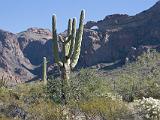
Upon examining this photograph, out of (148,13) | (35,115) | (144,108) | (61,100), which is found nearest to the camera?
(35,115)

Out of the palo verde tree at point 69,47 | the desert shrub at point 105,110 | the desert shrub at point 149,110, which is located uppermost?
the palo verde tree at point 69,47

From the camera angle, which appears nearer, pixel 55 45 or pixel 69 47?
pixel 55 45

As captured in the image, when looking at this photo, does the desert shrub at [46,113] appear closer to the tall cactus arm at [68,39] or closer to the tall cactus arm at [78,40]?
the tall cactus arm at [78,40]

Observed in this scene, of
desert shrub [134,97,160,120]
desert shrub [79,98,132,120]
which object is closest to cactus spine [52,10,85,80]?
desert shrub [134,97,160,120]

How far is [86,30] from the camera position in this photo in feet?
639

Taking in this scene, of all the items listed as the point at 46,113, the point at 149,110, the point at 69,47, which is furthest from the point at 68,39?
the point at 46,113

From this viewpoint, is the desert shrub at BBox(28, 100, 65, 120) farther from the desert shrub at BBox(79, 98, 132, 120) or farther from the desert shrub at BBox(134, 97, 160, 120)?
the desert shrub at BBox(134, 97, 160, 120)

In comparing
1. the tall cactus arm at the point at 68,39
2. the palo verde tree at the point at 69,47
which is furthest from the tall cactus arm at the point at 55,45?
the tall cactus arm at the point at 68,39

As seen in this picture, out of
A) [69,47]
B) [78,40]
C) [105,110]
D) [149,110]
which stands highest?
[78,40]

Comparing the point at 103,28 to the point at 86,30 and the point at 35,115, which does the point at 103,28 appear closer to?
the point at 86,30

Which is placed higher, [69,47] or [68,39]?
[68,39]

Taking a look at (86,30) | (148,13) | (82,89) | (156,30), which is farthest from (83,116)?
(86,30)

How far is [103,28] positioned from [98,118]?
595ft

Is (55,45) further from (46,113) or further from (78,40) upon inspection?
(46,113)
